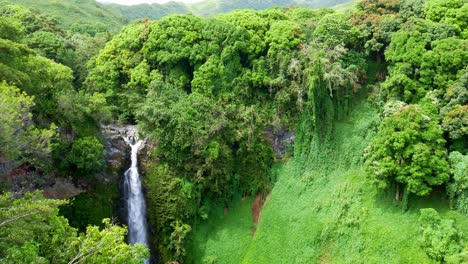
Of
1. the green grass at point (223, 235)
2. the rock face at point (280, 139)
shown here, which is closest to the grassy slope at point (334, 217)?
the green grass at point (223, 235)

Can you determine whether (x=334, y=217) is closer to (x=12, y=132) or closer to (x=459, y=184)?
(x=459, y=184)

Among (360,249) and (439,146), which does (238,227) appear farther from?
(439,146)

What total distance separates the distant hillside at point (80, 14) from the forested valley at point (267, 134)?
48.2m

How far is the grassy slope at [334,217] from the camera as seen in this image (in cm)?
2431

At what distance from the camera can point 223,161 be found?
29.4 m

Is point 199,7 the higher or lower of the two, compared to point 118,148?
higher

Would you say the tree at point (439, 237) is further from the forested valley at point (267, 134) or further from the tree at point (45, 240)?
the tree at point (45, 240)

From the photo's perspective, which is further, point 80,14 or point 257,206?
point 80,14

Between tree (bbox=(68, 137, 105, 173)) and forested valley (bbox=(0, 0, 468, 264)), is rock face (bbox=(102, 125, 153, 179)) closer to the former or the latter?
forested valley (bbox=(0, 0, 468, 264))

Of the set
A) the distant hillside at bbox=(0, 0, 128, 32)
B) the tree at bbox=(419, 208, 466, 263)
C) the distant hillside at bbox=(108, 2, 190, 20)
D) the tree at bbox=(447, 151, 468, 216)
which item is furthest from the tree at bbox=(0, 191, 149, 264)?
the distant hillside at bbox=(108, 2, 190, 20)

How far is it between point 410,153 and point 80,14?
306 feet

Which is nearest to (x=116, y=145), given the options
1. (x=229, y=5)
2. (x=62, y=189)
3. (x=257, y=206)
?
(x=62, y=189)

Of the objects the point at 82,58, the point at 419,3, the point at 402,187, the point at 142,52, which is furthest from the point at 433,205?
the point at 82,58

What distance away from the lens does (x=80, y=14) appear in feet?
317
